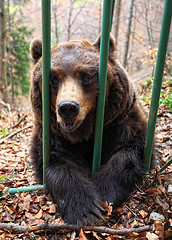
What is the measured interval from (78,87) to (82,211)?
1297 millimetres

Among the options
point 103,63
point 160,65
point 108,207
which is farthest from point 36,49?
point 108,207

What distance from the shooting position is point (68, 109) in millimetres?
2232

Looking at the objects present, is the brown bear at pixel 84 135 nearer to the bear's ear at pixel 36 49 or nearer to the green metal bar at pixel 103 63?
the bear's ear at pixel 36 49

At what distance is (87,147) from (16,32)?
46.3ft

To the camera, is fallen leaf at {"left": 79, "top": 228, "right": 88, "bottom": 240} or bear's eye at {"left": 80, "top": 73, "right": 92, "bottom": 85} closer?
fallen leaf at {"left": 79, "top": 228, "right": 88, "bottom": 240}

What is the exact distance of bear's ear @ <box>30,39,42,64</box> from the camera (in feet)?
10.0

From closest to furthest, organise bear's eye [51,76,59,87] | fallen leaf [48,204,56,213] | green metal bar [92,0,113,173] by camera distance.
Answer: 1. green metal bar [92,0,113,173]
2. fallen leaf [48,204,56,213]
3. bear's eye [51,76,59,87]

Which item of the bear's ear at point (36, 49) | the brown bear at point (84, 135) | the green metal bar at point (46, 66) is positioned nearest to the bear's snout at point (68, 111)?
the brown bear at point (84, 135)

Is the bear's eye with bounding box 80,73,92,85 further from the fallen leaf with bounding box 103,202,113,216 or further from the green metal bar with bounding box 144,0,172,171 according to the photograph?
the fallen leaf with bounding box 103,202,113,216

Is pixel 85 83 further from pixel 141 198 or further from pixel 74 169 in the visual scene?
pixel 141 198

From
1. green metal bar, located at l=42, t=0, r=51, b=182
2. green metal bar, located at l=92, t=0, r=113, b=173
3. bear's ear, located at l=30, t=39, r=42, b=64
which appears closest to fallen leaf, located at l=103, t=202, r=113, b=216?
green metal bar, located at l=92, t=0, r=113, b=173

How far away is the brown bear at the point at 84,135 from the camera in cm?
229

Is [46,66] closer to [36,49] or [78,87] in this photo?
[78,87]

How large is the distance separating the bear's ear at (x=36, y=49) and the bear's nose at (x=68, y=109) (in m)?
1.22
